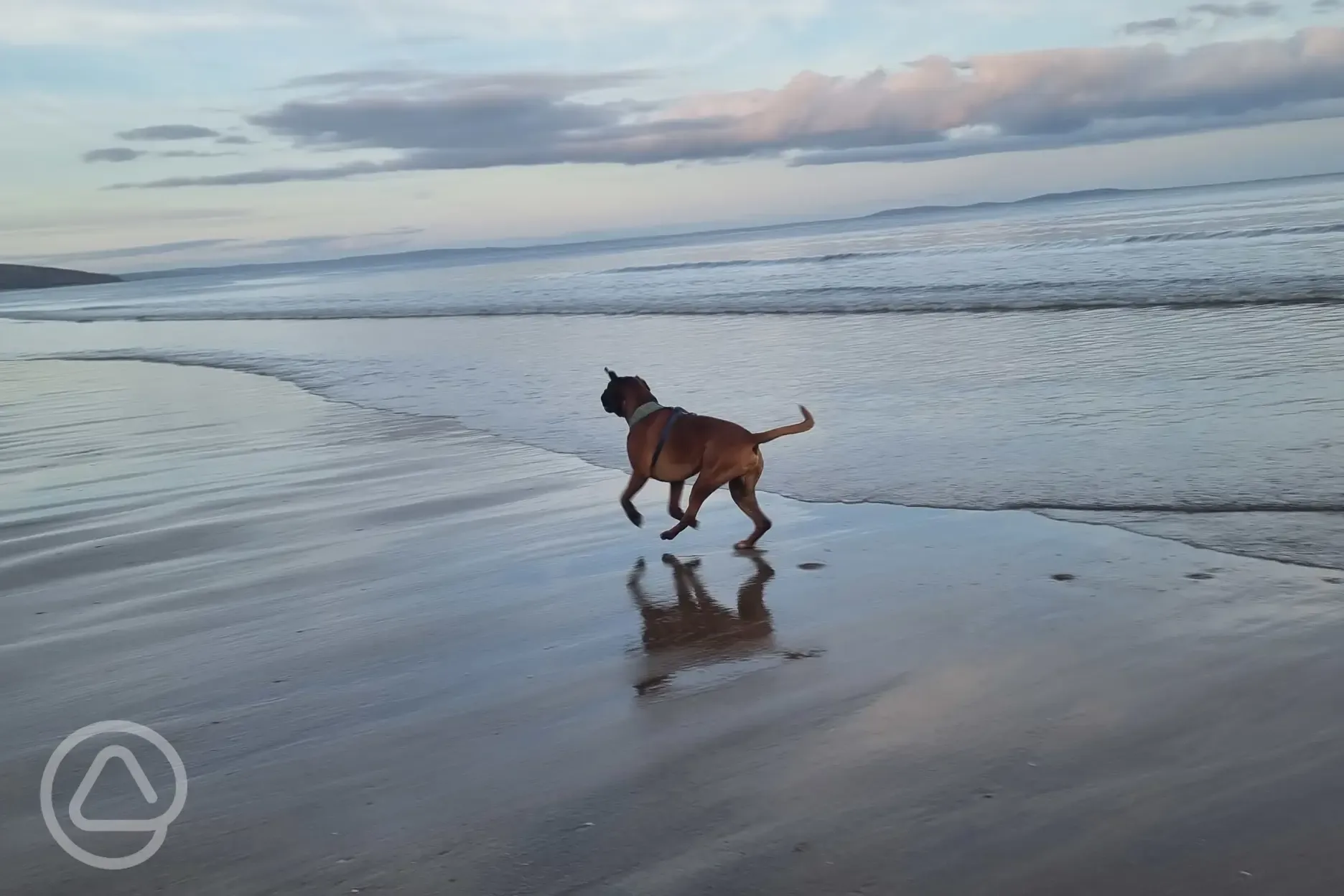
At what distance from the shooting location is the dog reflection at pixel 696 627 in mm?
3912

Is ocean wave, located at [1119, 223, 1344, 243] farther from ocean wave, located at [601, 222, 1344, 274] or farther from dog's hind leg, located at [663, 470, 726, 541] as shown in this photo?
dog's hind leg, located at [663, 470, 726, 541]

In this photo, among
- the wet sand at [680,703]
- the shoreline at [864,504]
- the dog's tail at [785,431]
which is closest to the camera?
the wet sand at [680,703]

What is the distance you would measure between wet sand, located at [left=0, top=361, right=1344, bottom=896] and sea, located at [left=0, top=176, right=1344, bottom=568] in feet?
2.53

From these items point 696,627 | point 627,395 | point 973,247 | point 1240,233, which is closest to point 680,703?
point 696,627

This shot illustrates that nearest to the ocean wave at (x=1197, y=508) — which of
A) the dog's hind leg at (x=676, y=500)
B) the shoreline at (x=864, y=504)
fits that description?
the shoreline at (x=864, y=504)

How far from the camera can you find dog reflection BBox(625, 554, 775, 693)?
3.91m

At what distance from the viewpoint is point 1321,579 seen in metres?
4.20

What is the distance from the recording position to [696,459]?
5621 millimetres

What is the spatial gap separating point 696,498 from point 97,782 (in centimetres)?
305

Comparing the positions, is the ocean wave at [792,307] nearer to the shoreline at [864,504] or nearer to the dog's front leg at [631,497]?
the shoreline at [864,504]

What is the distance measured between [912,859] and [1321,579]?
257 cm

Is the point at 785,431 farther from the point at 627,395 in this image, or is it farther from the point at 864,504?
the point at 627,395

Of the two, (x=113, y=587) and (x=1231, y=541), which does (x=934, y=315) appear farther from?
(x=113, y=587)

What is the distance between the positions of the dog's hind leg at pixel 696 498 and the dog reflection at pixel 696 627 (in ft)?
1.57
